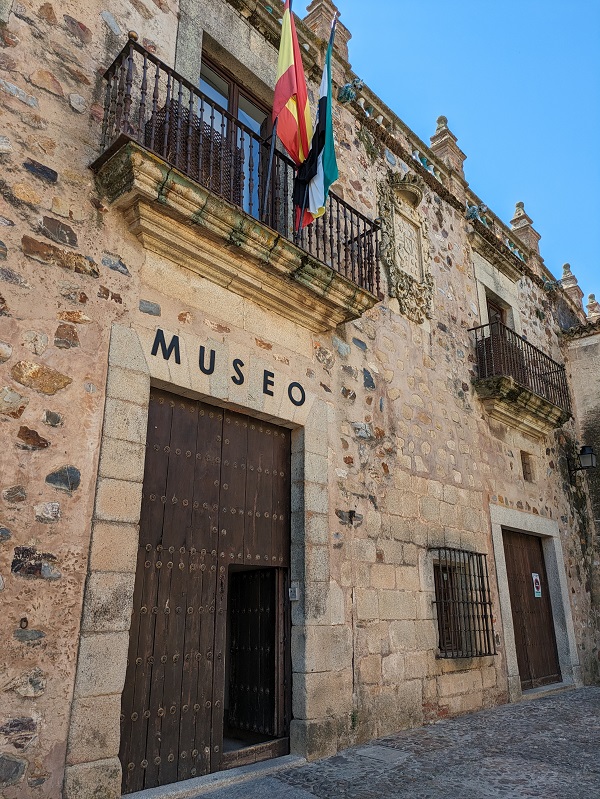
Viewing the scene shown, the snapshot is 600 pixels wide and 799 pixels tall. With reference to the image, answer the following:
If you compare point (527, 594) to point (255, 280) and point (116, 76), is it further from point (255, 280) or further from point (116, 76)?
point (116, 76)

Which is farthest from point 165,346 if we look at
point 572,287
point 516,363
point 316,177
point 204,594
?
point 572,287

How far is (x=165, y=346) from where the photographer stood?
3.82 metres

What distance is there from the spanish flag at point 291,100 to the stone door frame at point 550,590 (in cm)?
437

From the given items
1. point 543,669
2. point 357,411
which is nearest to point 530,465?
point 543,669

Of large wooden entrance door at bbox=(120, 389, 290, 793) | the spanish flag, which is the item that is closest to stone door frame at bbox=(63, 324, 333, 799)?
large wooden entrance door at bbox=(120, 389, 290, 793)

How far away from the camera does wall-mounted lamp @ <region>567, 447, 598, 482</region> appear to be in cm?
920

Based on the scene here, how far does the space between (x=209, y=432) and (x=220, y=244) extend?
4.16 feet

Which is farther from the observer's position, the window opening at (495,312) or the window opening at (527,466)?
the window opening at (495,312)

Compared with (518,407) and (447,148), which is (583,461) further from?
(447,148)

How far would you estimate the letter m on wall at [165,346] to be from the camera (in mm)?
3770

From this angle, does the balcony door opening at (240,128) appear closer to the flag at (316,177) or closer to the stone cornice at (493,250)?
the flag at (316,177)

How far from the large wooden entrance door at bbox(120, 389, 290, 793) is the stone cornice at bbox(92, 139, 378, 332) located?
3.07ft

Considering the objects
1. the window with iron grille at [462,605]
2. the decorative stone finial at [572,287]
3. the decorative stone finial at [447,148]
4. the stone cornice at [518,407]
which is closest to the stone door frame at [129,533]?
the window with iron grille at [462,605]

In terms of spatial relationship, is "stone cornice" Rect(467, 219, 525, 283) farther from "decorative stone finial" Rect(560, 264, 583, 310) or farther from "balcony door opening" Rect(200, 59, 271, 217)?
"balcony door opening" Rect(200, 59, 271, 217)
